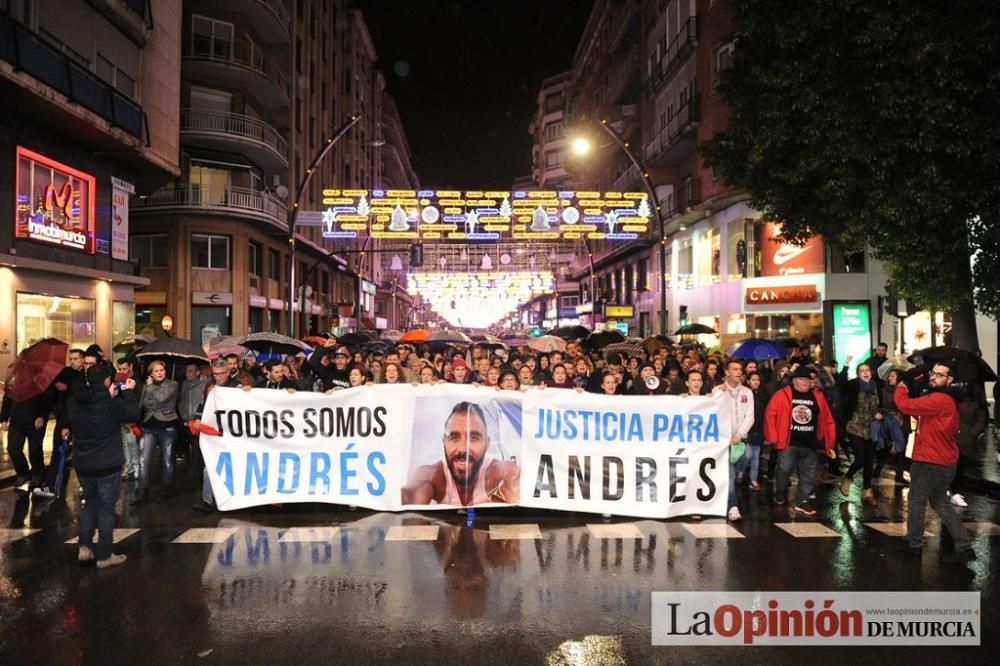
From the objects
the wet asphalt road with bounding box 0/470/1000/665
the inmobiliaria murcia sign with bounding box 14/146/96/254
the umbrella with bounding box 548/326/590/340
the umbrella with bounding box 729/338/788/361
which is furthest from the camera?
the umbrella with bounding box 548/326/590/340

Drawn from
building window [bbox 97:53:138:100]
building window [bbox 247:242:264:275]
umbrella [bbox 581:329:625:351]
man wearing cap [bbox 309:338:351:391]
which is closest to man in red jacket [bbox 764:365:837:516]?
man wearing cap [bbox 309:338:351:391]

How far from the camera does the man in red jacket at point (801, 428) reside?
27.5 ft

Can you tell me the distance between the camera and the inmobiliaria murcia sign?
1744 cm

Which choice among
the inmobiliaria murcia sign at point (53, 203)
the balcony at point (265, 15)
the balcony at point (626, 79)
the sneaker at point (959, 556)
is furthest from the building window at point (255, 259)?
the sneaker at point (959, 556)

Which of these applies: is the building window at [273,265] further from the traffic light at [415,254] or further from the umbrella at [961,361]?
the umbrella at [961,361]

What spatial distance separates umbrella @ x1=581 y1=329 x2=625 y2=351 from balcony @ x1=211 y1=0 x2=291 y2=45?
24.4 m

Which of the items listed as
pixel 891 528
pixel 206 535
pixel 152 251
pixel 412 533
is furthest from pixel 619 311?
pixel 206 535

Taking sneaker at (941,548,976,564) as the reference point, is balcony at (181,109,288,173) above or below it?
above

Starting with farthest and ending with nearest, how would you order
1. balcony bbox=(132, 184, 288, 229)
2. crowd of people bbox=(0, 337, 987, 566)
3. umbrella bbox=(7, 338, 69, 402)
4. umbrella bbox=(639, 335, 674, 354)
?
balcony bbox=(132, 184, 288, 229), umbrella bbox=(639, 335, 674, 354), umbrella bbox=(7, 338, 69, 402), crowd of people bbox=(0, 337, 987, 566)

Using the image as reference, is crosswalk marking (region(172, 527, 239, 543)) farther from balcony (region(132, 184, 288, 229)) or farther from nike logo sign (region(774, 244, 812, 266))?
balcony (region(132, 184, 288, 229))

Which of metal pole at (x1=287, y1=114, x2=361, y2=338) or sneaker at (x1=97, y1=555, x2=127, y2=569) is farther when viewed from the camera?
metal pole at (x1=287, y1=114, x2=361, y2=338)

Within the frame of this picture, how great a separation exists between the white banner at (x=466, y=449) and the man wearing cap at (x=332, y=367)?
78.6 inches

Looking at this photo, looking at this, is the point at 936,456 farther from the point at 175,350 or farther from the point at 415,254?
the point at 415,254

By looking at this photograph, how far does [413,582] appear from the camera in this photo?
5852mm
